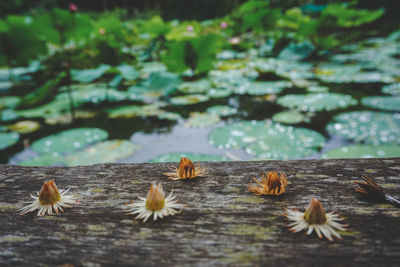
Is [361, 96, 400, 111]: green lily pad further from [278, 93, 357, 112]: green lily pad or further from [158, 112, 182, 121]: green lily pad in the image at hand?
[158, 112, 182, 121]: green lily pad

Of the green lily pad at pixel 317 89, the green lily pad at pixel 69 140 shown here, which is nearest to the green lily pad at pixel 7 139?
the green lily pad at pixel 69 140

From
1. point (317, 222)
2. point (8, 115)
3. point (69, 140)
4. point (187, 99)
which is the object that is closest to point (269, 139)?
point (187, 99)

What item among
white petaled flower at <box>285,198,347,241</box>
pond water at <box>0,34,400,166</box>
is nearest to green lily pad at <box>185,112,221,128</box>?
pond water at <box>0,34,400,166</box>

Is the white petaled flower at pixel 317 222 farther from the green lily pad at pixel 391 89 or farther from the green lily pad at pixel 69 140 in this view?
the green lily pad at pixel 391 89

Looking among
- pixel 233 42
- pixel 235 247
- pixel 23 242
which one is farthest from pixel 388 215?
pixel 233 42

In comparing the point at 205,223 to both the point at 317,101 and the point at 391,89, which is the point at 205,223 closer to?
the point at 317,101

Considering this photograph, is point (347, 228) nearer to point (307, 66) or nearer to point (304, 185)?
point (304, 185)
